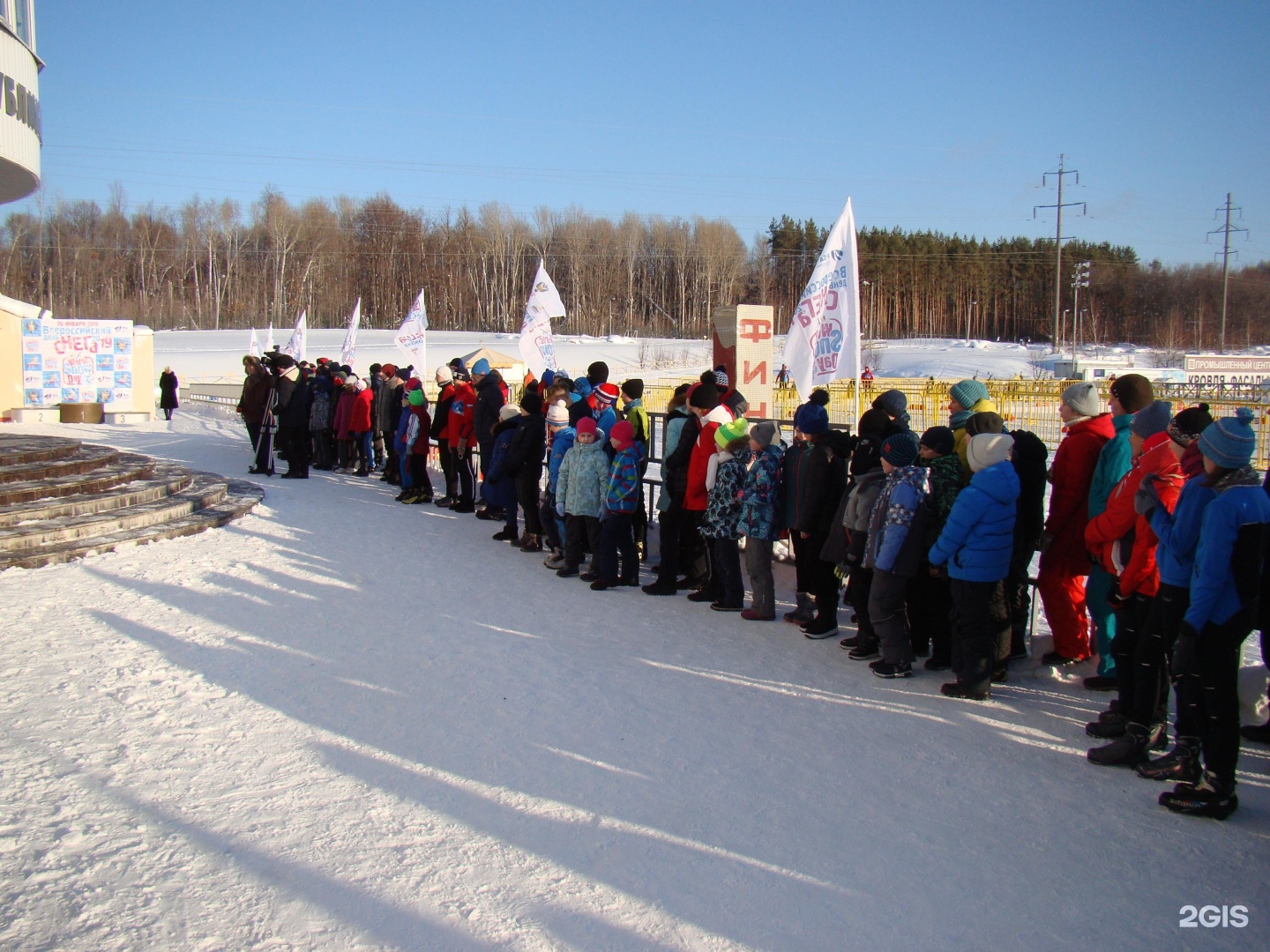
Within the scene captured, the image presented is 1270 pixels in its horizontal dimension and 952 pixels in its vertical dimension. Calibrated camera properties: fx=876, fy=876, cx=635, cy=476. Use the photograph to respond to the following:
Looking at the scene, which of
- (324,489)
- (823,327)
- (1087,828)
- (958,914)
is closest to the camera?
(958,914)

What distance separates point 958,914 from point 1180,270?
101101 mm

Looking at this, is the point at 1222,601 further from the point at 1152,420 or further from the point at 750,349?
the point at 750,349

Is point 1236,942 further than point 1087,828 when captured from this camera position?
No

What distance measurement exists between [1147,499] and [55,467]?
1129 cm

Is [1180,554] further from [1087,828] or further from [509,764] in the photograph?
[509,764]

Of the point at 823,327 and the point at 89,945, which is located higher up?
the point at 823,327

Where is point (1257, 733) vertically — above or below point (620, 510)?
below

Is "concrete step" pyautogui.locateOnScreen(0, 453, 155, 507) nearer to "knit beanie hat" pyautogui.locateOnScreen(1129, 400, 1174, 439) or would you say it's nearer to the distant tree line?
"knit beanie hat" pyautogui.locateOnScreen(1129, 400, 1174, 439)

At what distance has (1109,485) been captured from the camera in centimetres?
510

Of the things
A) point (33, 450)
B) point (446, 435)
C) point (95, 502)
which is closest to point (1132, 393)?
point (446, 435)

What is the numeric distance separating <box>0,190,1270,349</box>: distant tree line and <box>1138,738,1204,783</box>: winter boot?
236ft

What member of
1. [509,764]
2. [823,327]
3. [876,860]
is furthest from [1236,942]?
[823,327]

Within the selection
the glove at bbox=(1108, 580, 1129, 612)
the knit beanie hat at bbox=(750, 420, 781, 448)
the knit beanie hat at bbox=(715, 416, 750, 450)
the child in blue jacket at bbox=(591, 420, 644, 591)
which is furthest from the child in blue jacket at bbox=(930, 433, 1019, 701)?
the child in blue jacket at bbox=(591, 420, 644, 591)

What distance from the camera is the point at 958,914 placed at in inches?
120
